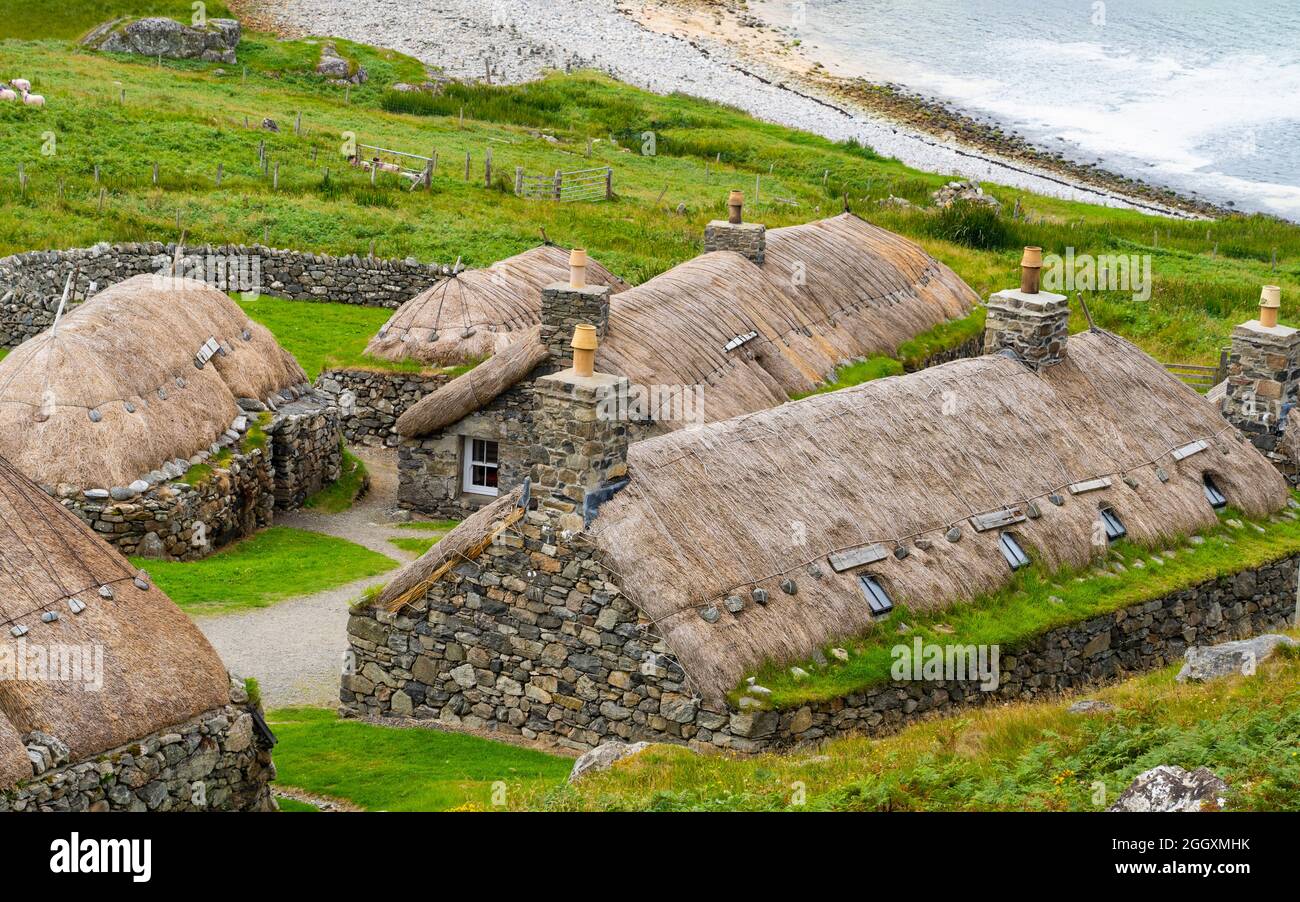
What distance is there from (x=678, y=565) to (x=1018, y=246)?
3584 cm

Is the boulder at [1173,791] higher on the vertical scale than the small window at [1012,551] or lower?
higher

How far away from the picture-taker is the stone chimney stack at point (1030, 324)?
27.6 metres

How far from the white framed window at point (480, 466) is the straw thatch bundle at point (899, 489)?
9.50 meters

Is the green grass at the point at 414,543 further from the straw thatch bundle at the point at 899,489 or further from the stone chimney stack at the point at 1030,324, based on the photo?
the stone chimney stack at the point at 1030,324

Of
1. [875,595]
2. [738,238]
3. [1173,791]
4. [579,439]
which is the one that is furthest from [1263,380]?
[1173,791]

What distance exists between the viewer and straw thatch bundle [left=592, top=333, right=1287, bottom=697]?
68.9 feet

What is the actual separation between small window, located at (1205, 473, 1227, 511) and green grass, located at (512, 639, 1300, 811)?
9.12 metres

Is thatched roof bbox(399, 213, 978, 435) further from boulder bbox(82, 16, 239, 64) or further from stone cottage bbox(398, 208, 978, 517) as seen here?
boulder bbox(82, 16, 239, 64)

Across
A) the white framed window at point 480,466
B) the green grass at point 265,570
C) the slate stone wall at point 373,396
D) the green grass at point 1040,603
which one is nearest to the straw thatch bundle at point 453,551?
the green grass at point 1040,603

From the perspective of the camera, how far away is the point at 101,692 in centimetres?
1673

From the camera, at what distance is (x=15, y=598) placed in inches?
667

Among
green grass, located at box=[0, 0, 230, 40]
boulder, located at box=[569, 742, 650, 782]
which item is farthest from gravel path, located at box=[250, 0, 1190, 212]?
boulder, located at box=[569, 742, 650, 782]

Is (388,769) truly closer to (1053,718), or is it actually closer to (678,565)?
(678,565)
